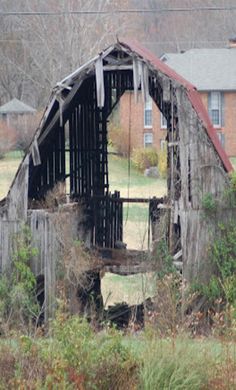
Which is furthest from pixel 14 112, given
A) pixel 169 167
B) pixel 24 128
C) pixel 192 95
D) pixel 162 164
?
pixel 192 95

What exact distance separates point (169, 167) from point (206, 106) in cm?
3853

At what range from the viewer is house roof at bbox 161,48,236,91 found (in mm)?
60156

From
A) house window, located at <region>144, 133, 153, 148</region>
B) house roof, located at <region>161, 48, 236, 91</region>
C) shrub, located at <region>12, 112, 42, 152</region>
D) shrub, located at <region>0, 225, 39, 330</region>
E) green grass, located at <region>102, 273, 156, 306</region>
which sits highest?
house roof, located at <region>161, 48, 236, 91</region>

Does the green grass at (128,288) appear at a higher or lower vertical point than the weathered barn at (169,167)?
lower

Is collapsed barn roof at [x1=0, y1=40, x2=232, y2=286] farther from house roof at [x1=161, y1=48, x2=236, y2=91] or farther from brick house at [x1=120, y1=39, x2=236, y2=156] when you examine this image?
house roof at [x1=161, y1=48, x2=236, y2=91]

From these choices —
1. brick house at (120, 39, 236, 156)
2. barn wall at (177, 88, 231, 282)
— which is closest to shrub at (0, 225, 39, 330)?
barn wall at (177, 88, 231, 282)

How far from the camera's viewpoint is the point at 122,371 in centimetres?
1238

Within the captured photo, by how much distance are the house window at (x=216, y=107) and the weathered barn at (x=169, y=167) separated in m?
37.0

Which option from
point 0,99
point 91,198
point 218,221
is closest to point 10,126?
point 0,99

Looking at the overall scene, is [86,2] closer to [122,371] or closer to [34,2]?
[34,2]

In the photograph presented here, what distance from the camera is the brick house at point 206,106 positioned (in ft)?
196

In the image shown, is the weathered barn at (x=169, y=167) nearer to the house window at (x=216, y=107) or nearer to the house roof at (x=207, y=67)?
the house window at (x=216, y=107)

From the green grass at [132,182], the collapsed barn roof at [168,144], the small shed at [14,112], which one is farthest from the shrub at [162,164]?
the collapsed barn roof at [168,144]

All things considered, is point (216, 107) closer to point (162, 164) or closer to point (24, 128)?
point (24, 128)
